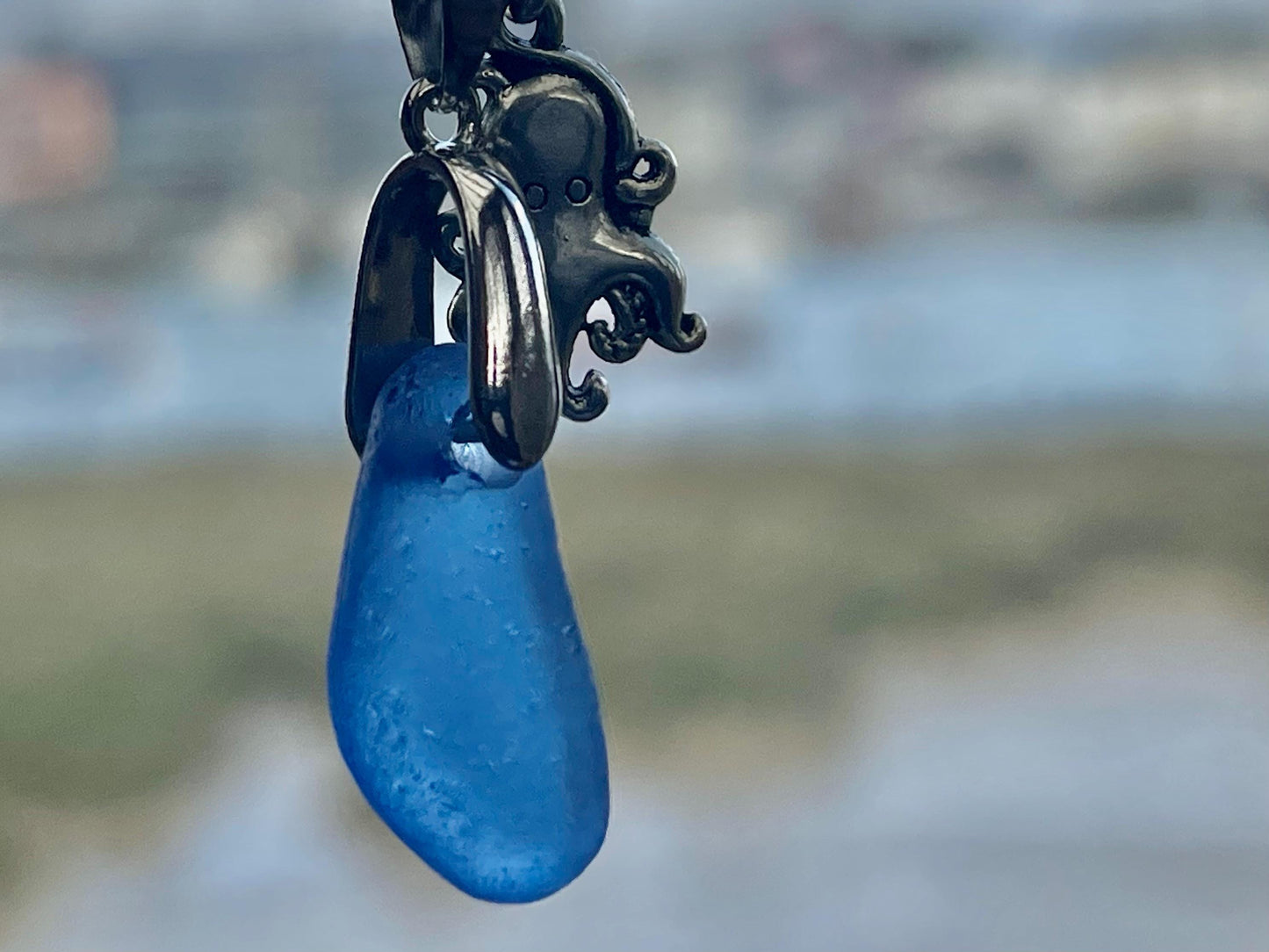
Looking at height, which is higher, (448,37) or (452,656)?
(448,37)

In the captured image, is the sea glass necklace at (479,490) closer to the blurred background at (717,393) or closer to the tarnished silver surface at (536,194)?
the tarnished silver surface at (536,194)

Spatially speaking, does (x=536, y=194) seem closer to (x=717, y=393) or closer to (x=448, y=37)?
(x=448, y=37)

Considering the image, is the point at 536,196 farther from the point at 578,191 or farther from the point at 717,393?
the point at 717,393

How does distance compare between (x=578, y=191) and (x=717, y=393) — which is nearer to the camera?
(x=578, y=191)

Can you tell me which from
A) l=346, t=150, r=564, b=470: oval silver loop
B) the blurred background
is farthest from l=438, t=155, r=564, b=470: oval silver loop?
the blurred background

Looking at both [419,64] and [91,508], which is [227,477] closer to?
[91,508]

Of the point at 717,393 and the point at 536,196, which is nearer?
the point at 536,196

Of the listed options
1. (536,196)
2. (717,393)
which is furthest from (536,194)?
(717,393)

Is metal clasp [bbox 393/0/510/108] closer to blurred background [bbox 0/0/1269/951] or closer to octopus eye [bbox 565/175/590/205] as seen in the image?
octopus eye [bbox 565/175/590/205]
